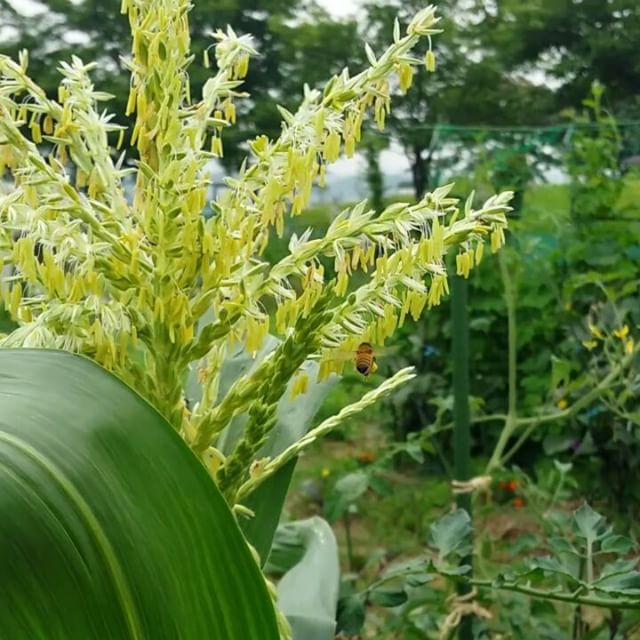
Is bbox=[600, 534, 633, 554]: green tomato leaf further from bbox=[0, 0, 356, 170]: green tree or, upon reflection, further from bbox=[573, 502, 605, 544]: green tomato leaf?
bbox=[0, 0, 356, 170]: green tree

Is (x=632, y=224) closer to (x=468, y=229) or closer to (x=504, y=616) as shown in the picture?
(x=504, y=616)

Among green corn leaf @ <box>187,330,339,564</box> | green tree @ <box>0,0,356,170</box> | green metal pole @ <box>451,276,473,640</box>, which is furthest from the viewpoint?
green tree @ <box>0,0,356,170</box>

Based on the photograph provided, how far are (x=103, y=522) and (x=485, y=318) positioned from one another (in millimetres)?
2516

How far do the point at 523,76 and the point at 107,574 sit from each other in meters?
5.74

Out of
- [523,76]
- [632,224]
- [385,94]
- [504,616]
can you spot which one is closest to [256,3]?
[523,76]

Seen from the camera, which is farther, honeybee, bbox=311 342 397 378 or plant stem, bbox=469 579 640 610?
plant stem, bbox=469 579 640 610

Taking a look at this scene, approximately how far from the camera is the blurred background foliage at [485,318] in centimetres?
165

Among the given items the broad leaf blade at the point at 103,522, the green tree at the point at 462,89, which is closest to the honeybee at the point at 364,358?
the broad leaf blade at the point at 103,522

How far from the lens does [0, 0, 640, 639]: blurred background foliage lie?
5.42 feet

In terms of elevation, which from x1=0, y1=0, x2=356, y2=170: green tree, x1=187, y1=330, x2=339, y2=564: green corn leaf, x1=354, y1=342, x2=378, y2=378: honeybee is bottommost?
x1=0, y1=0, x2=356, y2=170: green tree

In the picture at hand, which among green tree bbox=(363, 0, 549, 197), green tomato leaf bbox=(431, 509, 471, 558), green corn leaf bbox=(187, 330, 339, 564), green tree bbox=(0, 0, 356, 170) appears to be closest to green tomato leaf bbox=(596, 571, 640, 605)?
green tomato leaf bbox=(431, 509, 471, 558)

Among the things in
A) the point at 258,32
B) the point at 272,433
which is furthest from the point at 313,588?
the point at 258,32

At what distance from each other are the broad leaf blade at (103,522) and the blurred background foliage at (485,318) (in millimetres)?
675

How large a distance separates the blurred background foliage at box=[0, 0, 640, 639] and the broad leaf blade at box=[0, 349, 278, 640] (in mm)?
675
